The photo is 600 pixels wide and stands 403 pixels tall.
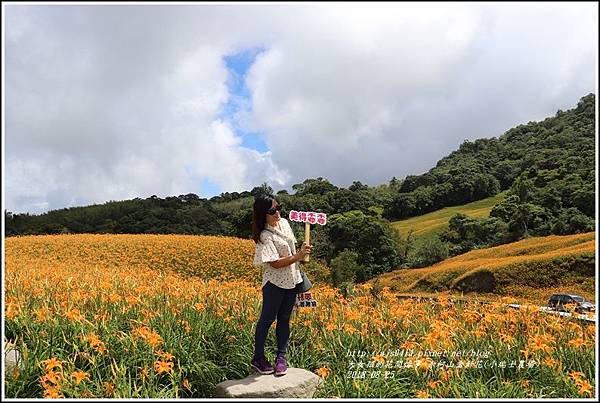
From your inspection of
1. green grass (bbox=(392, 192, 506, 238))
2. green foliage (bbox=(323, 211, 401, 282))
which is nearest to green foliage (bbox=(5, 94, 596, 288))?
green foliage (bbox=(323, 211, 401, 282))

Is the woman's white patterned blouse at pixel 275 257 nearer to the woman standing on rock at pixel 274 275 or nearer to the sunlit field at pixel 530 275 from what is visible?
the woman standing on rock at pixel 274 275

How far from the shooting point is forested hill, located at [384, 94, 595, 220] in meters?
30.5

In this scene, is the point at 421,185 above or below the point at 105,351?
above

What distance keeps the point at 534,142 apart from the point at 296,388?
1983 inches

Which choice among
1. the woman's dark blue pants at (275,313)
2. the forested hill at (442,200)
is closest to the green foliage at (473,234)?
the forested hill at (442,200)

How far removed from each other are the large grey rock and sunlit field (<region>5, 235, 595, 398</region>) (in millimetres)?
106

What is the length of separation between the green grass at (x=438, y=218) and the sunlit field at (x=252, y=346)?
26904mm

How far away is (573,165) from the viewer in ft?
111

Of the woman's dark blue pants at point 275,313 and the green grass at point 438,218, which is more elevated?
the green grass at point 438,218

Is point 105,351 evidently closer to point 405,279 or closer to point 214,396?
point 214,396

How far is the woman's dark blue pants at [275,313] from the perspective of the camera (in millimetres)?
3439

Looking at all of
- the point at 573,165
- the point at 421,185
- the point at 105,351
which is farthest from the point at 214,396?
the point at 421,185

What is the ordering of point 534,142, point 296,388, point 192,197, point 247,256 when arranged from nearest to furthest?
point 296,388
point 247,256
point 192,197
point 534,142

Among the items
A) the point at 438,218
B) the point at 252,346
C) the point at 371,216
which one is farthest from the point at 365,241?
the point at 252,346
